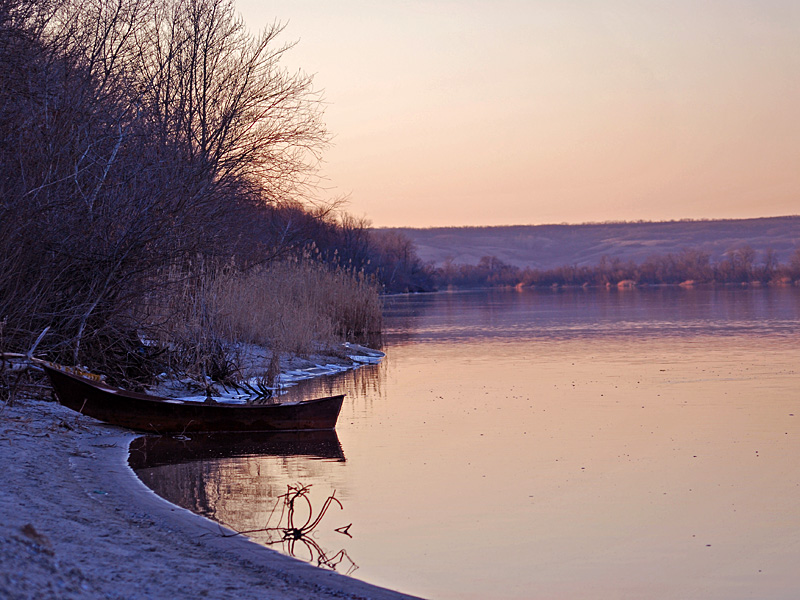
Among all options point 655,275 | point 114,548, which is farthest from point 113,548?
point 655,275

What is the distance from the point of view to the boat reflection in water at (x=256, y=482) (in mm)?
6574

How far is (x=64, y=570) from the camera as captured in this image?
4.57m

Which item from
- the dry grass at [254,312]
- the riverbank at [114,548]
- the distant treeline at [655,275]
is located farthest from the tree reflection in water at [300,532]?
the distant treeline at [655,275]

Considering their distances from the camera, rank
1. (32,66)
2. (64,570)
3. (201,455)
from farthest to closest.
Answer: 1. (32,66)
2. (201,455)
3. (64,570)

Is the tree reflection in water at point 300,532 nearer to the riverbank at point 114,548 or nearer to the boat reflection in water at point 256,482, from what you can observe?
the boat reflection in water at point 256,482

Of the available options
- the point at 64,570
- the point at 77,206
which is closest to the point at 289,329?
the point at 77,206

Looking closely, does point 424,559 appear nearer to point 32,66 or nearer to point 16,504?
point 16,504

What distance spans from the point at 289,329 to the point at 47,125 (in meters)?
7.64

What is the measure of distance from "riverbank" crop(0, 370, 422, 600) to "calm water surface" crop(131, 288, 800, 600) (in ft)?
1.52

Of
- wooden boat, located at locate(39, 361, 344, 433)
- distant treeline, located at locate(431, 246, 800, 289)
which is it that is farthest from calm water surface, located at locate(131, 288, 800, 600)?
distant treeline, located at locate(431, 246, 800, 289)

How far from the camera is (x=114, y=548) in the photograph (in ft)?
17.6

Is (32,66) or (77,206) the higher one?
(32,66)

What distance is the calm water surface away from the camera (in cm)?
590

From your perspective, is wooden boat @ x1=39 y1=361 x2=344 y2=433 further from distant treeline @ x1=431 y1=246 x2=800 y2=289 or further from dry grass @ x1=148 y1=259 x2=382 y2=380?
distant treeline @ x1=431 y1=246 x2=800 y2=289
